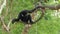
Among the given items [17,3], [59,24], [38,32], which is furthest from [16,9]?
[59,24]

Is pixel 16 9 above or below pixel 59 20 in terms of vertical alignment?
above

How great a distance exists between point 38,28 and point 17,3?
17.6 inches

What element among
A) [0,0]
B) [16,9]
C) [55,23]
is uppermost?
[0,0]

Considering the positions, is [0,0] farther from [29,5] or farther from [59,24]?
[59,24]

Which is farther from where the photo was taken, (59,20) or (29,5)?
(59,20)

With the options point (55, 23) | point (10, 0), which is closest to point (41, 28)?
point (55, 23)

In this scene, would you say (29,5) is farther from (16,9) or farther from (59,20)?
(59,20)

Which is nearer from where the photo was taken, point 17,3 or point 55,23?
point 17,3

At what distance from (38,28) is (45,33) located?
0.14m

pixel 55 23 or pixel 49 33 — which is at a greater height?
pixel 55 23

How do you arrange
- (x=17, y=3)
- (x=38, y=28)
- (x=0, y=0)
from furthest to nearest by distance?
(x=38, y=28) → (x=17, y=3) → (x=0, y=0)

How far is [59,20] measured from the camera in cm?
247

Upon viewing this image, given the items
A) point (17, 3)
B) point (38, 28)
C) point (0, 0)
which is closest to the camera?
point (0, 0)

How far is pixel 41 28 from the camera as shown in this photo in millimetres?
2344
